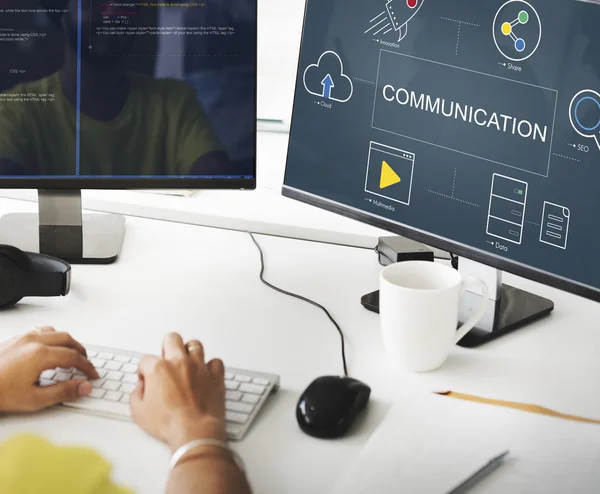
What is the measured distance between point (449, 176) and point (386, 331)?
233 mm

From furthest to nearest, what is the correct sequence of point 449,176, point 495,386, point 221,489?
point 449,176
point 495,386
point 221,489

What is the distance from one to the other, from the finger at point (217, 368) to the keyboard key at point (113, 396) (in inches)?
4.2

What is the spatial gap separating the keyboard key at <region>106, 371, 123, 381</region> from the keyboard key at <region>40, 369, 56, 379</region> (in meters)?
0.06

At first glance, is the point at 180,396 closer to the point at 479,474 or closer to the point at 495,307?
the point at 479,474

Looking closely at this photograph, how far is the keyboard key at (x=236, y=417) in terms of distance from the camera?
91 centimetres

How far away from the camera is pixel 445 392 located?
0.99 metres

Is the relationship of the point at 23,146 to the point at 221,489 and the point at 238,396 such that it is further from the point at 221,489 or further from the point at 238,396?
the point at 221,489

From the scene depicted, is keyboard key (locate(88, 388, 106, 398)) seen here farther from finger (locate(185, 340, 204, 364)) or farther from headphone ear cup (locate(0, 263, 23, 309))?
headphone ear cup (locate(0, 263, 23, 309))

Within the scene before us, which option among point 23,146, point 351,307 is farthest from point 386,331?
point 23,146

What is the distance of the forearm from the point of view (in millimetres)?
779

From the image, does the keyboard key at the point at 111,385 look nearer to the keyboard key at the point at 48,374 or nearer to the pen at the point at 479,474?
the keyboard key at the point at 48,374

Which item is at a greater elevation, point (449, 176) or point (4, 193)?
point (449, 176)

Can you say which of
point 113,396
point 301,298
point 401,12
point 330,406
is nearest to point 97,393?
point 113,396

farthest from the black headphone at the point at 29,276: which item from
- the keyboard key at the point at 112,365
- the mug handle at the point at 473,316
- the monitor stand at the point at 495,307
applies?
the mug handle at the point at 473,316
